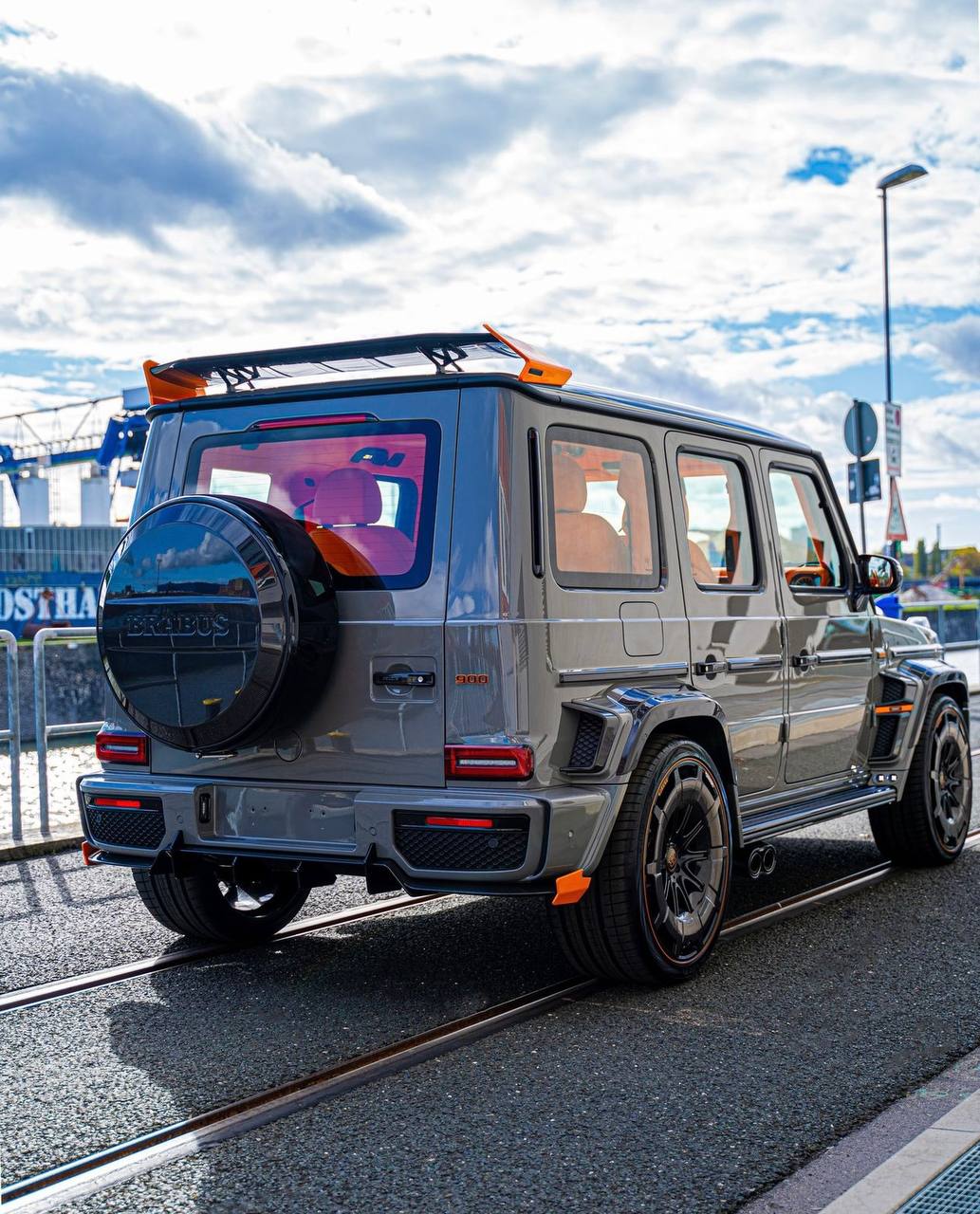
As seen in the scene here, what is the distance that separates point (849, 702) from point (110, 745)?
130 inches

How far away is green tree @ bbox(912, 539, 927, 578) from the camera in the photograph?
531ft

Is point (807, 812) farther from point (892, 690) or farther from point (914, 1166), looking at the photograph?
point (914, 1166)

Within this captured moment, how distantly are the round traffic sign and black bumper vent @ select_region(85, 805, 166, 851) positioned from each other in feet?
38.5

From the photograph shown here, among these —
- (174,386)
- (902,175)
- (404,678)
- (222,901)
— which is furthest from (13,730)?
(902,175)

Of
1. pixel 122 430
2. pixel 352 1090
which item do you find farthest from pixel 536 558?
pixel 122 430

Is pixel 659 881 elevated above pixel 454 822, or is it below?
below

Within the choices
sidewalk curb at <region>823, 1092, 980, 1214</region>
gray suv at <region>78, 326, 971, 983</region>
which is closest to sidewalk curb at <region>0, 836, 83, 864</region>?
gray suv at <region>78, 326, 971, 983</region>

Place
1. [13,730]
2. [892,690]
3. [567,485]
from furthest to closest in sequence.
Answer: [13,730] < [892,690] < [567,485]

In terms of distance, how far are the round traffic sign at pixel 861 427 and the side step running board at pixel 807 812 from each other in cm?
924

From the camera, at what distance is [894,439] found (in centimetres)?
1664

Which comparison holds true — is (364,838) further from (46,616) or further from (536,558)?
(46,616)

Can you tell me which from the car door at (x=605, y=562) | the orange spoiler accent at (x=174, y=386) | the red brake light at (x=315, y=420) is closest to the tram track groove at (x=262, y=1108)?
the car door at (x=605, y=562)

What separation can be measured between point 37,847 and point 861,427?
10.5 m

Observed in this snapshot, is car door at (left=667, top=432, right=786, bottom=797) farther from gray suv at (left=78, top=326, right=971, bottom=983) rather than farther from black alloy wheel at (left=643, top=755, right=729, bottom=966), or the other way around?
black alloy wheel at (left=643, top=755, right=729, bottom=966)
